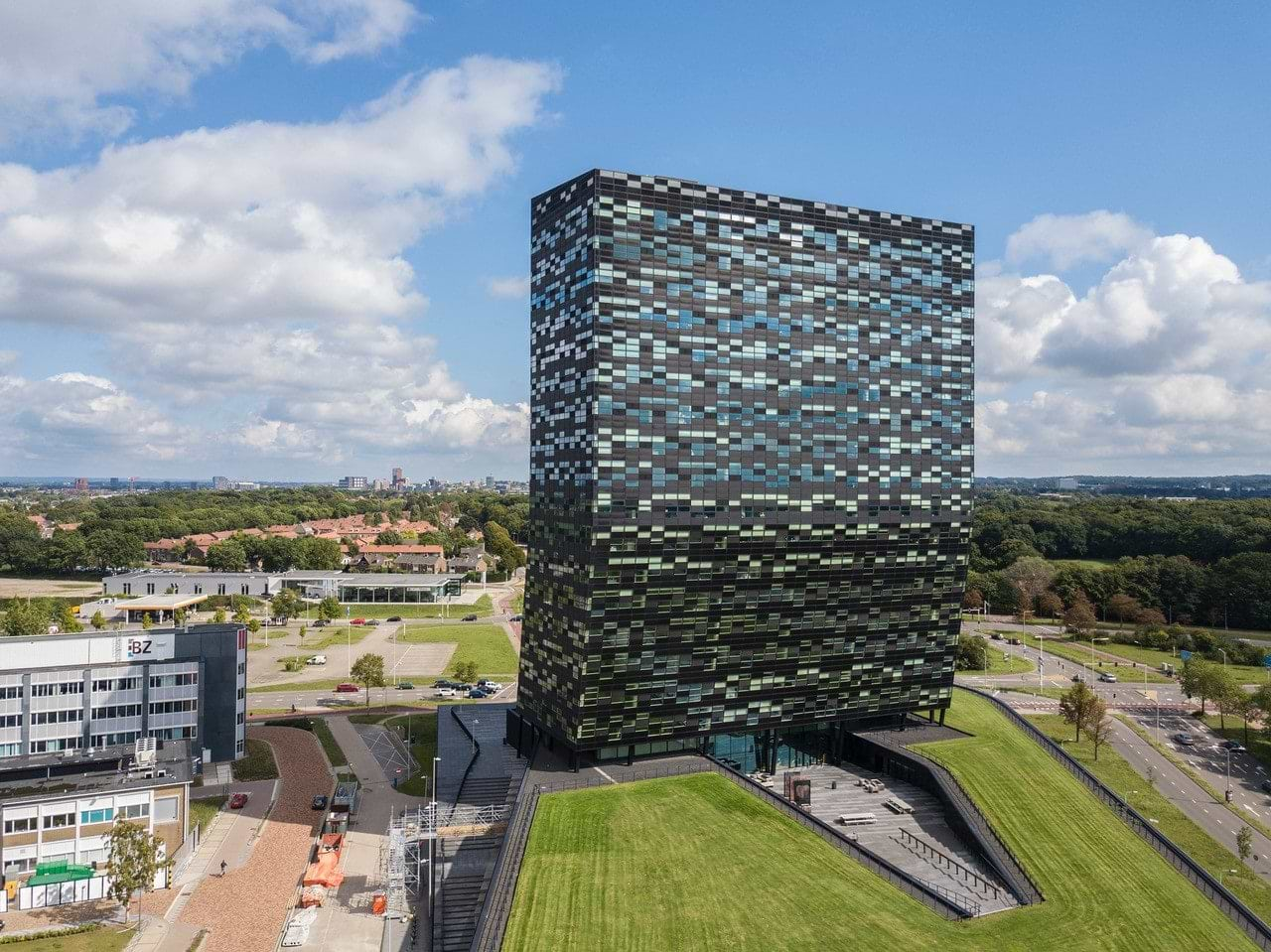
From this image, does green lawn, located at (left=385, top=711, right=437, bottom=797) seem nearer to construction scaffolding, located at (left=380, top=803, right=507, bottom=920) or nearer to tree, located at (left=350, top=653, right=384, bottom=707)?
tree, located at (left=350, top=653, right=384, bottom=707)

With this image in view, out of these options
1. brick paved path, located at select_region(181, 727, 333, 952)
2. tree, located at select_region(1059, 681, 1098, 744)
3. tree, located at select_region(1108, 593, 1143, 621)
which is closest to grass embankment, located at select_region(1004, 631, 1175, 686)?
tree, located at select_region(1108, 593, 1143, 621)

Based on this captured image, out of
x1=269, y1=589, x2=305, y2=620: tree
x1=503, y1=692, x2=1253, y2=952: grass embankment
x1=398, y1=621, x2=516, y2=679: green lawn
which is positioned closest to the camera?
x1=503, y1=692, x2=1253, y2=952: grass embankment

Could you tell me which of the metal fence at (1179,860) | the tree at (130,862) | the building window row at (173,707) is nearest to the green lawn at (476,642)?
the building window row at (173,707)

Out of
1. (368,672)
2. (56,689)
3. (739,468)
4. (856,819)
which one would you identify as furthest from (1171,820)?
(56,689)

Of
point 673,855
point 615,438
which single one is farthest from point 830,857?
point 615,438

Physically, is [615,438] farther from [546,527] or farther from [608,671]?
[608,671]

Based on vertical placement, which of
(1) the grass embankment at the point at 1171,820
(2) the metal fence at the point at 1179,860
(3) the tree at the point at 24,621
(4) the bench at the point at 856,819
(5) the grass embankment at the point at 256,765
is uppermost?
(3) the tree at the point at 24,621

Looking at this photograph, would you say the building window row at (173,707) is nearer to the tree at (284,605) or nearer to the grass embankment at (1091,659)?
the tree at (284,605)
